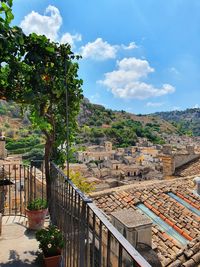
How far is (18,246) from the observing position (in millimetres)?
4234

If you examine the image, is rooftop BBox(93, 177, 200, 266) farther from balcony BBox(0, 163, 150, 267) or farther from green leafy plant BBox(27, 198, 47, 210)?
balcony BBox(0, 163, 150, 267)

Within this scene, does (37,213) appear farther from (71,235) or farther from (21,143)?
(21,143)

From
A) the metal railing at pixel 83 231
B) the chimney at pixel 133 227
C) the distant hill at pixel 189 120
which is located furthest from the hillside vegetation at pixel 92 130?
the metal railing at pixel 83 231

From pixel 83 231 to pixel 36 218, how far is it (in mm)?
2196

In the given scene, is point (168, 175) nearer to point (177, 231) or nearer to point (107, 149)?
point (177, 231)

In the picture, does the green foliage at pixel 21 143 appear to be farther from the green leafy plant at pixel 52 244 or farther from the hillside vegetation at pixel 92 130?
the green leafy plant at pixel 52 244

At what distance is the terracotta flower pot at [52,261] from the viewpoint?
11.5 feet

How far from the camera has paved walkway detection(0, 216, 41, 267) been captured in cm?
375

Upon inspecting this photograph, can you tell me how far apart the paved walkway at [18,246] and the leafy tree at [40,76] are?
111cm

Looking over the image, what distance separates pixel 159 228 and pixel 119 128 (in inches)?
3454

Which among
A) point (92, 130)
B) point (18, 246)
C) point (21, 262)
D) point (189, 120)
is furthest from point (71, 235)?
point (189, 120)

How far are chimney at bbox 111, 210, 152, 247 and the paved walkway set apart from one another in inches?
68.8

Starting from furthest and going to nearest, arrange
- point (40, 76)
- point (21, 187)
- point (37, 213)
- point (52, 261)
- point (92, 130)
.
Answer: point (92, 130) < point (21, 187) < point (37, 213) < point (40, 76) < point (52, 261)

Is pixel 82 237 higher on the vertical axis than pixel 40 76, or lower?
lower
